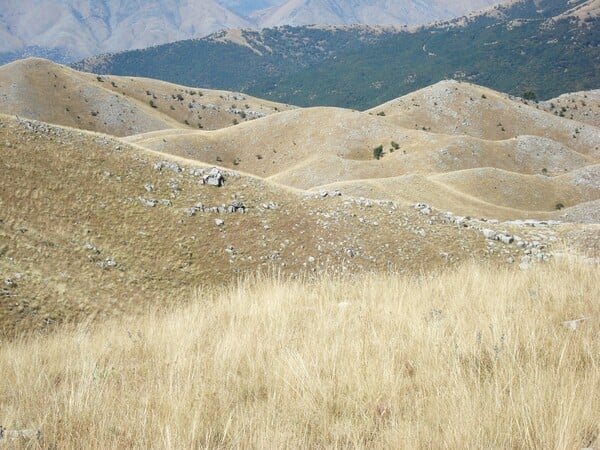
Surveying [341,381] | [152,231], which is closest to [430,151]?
[152,231]

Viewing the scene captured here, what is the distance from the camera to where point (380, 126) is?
88750 millimetres

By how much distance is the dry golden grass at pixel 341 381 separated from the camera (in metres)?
3.27

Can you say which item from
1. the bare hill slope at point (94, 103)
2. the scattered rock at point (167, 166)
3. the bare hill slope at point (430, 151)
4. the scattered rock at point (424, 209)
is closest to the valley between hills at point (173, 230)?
the scattered rock at point (167, 166)

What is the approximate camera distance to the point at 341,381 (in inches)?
167

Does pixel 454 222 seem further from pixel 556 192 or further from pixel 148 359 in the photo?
pixel 556 192

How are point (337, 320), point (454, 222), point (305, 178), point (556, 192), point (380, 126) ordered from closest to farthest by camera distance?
1. point (337, 320)
2. point (454, 222)
3. point (556, 192)
4. point (305, 178)
5. point (380, 126)

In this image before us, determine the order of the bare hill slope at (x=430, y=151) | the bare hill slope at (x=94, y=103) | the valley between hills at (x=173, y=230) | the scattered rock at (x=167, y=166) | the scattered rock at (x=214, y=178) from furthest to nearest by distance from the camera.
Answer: the bare hill slope at (x=94, y=103)
the bare hill slope at (x=430, y=151)
the scattered rock at (x=167, y=166)
the scattered rock at (x=214, y=178)
the valley between hills at (x=173, y=230)

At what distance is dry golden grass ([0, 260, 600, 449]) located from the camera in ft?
10.7

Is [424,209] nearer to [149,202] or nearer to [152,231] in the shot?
[152,231]

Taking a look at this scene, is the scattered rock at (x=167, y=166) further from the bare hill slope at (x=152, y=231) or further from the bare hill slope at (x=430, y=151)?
the bare hill slope at (x=430, y=151)

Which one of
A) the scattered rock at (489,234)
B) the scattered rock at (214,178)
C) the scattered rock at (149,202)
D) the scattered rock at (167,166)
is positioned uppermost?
the scattered rock at (167,166)

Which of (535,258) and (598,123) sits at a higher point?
(598,123)

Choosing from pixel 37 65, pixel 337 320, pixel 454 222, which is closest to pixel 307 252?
pixel 454 222

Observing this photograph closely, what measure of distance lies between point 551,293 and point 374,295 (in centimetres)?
305
